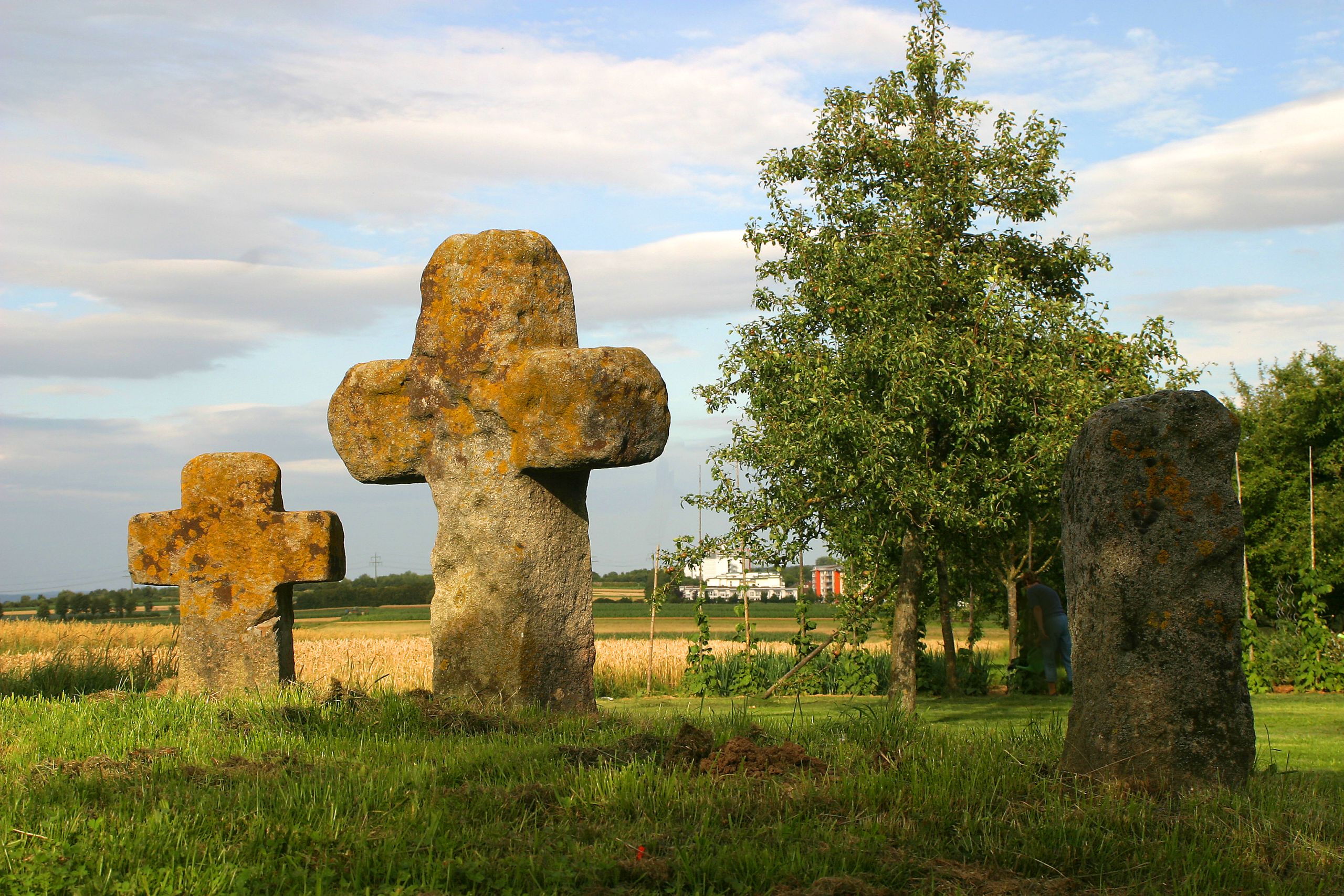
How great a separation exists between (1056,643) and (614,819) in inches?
501

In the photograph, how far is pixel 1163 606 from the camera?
210 inches

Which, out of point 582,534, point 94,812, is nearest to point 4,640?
point 582,534

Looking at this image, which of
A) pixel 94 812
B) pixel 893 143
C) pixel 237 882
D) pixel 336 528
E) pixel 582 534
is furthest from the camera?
pixel 893 143

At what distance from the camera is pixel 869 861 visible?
3.94 meters

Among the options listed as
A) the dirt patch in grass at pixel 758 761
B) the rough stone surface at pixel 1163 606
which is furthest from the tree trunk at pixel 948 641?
the dirt patch in grass at pixel 758 761

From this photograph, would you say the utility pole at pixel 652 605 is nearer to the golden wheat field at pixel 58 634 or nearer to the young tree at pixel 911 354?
the young tree at pixel 911 354

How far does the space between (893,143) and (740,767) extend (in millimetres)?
12069

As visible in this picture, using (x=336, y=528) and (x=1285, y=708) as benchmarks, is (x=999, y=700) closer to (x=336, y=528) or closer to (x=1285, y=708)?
(x=1285, y=708)

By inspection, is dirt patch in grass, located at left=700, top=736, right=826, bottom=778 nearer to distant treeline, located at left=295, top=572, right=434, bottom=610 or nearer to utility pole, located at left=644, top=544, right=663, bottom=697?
utility pole, located at left=644, top=544, right=663, bottom=697

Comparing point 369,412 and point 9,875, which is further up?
point 369,412

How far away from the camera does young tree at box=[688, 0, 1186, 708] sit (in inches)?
506

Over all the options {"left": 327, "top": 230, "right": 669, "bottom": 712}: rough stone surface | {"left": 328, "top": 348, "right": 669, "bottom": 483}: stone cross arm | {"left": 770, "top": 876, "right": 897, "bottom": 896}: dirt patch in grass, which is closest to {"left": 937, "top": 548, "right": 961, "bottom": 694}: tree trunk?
{"left": 327, "top": 230, "right": 669, "bottom": 712}: rough stone surface

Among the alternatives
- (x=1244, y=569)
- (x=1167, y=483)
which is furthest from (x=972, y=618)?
(x=1167, y=483)

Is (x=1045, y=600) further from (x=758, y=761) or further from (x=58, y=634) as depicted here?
(x=58, y=634)
